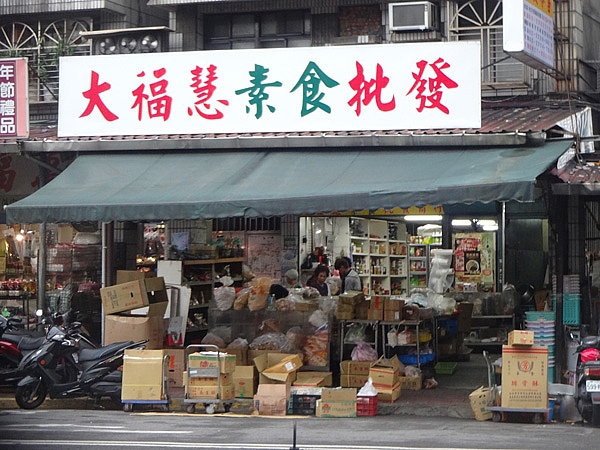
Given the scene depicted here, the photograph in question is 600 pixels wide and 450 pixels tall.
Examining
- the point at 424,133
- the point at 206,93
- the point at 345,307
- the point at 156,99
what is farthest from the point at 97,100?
the point at 424,133

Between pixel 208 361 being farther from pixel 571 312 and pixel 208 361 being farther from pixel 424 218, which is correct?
pixel 424 218

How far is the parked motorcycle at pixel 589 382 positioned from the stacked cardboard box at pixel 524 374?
412mm

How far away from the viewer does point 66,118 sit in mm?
16578

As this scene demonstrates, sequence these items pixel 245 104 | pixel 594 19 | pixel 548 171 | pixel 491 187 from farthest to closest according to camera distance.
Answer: pixel 594 19 → pixel 245 104 → pixel 548 171 → pixel 491 187

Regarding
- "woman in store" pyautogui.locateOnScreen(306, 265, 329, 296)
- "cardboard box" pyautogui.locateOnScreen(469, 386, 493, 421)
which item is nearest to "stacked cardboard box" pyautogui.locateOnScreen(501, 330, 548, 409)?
"cardboard box" pyautogui.locateOnScreen(469, 386, 493, 421)

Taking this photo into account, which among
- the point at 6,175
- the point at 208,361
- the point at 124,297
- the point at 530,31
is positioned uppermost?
the point at 530,31

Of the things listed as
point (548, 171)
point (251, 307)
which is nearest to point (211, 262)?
point (251, 307)

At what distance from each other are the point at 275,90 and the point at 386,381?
4.49m

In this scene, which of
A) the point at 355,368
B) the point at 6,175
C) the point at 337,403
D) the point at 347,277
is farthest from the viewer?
the point at 6,175

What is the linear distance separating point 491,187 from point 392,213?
7.69 metres

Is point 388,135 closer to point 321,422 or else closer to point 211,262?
Result: point 321,422

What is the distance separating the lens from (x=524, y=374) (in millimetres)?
13297

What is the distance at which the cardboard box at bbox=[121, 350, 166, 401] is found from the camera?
14352mm

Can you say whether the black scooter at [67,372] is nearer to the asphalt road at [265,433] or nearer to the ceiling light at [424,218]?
the asphalt road at [265,433]
